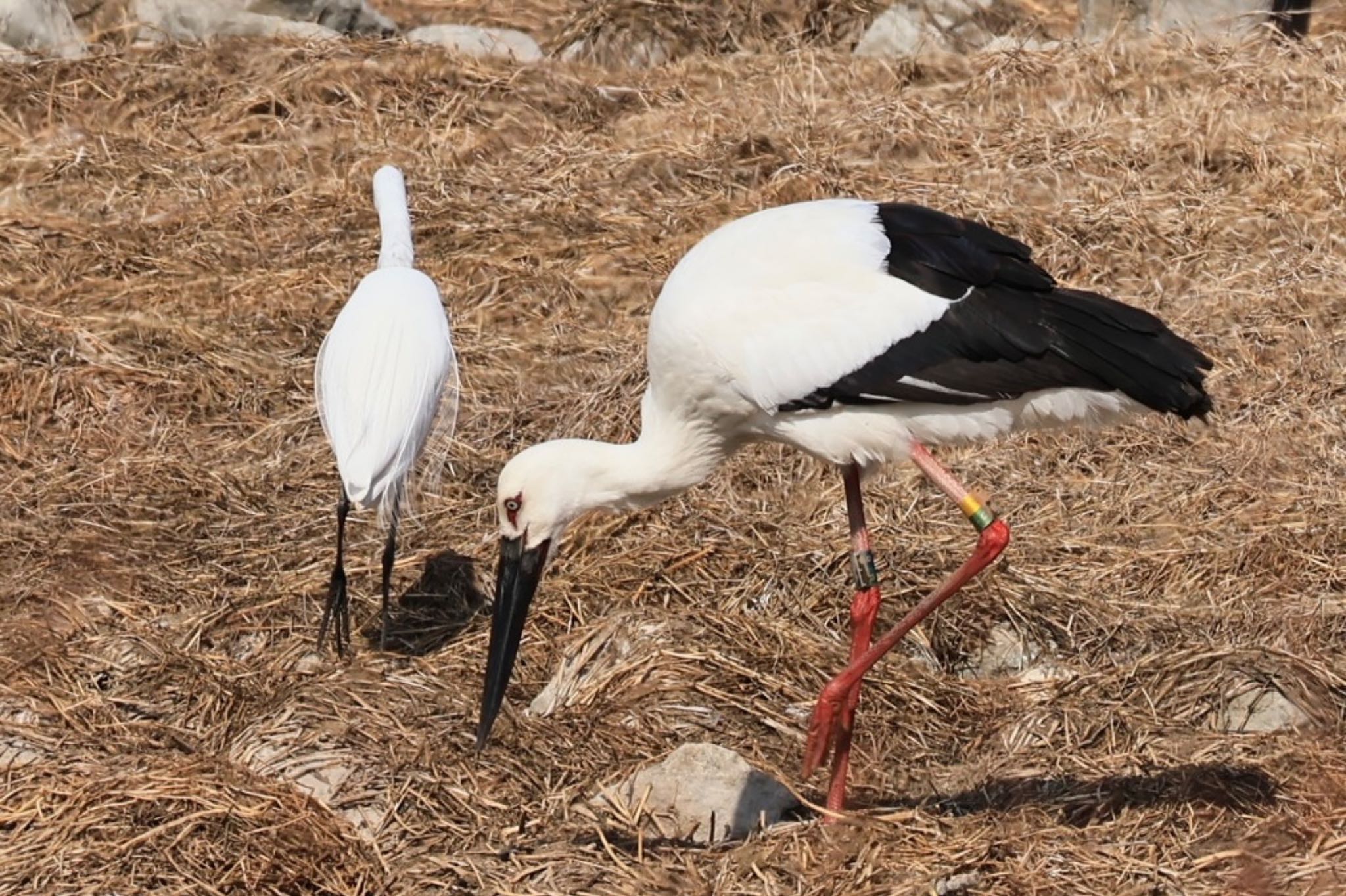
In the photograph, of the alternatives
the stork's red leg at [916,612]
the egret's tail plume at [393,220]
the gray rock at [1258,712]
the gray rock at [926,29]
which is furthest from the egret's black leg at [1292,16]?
the stork's red leg at [916,612]

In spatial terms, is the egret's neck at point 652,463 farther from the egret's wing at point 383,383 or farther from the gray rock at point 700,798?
the egret's wing at point 383,383

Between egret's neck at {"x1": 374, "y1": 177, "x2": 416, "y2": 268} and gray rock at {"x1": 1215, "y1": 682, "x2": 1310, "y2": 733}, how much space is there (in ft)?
10.5

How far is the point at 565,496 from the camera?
4836 millimetres

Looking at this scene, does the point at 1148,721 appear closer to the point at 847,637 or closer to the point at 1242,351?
the point at 847,637

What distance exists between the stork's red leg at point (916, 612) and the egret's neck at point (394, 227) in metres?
2.65

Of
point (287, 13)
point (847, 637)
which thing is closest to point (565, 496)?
point (847, 637)

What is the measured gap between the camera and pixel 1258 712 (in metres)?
5.05

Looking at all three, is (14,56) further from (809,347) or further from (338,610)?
(809,347)

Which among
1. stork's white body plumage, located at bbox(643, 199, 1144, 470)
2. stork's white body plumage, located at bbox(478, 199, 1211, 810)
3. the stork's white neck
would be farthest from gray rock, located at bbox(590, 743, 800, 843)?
stork's white body plumage, located at bbox(643, 199, 1144, 470)

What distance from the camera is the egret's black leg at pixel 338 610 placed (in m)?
5.65

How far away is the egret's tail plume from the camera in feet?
22.6

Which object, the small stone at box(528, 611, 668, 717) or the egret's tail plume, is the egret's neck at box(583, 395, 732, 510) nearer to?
the small stone at box(528, 611, 668, 717)

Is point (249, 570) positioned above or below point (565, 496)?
below

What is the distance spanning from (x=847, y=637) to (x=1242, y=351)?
2.19 m
